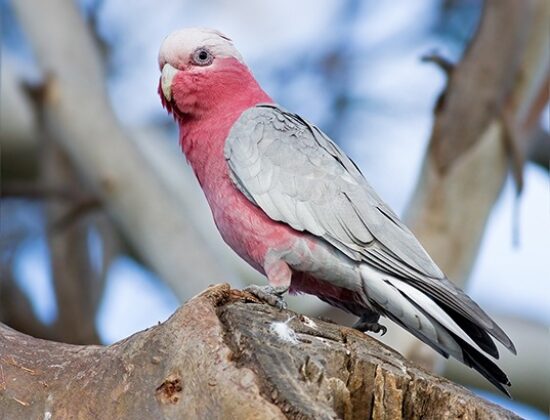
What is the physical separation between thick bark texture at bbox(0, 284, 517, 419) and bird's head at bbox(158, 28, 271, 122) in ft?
5.20

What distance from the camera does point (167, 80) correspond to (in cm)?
514

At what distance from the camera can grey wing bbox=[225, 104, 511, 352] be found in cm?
439

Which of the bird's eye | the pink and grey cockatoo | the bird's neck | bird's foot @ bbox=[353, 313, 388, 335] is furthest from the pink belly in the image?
the bird's eye

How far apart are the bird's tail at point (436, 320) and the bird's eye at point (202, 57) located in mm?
1523

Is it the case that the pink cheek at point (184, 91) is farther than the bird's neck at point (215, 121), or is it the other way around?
the pink cheek at point (184, 91)

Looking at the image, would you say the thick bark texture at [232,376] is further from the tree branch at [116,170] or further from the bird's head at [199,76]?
the tree branch at [116,170]

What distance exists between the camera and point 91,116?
779 centimetres

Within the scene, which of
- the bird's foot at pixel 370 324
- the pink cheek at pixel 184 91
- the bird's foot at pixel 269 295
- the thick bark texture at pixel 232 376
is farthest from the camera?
the pink cheek at pixel 184 91

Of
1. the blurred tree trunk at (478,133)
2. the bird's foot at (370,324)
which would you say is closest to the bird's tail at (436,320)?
the bird's foot at (370,324)

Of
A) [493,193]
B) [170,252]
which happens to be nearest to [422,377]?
[493,193]

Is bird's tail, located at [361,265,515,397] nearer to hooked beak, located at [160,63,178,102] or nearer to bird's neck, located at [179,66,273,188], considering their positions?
bird's neck, located at [179,66,273,188]

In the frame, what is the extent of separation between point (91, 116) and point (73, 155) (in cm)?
35

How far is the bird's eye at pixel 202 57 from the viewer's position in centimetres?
518

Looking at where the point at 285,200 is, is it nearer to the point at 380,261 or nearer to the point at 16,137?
the point at 380,261
